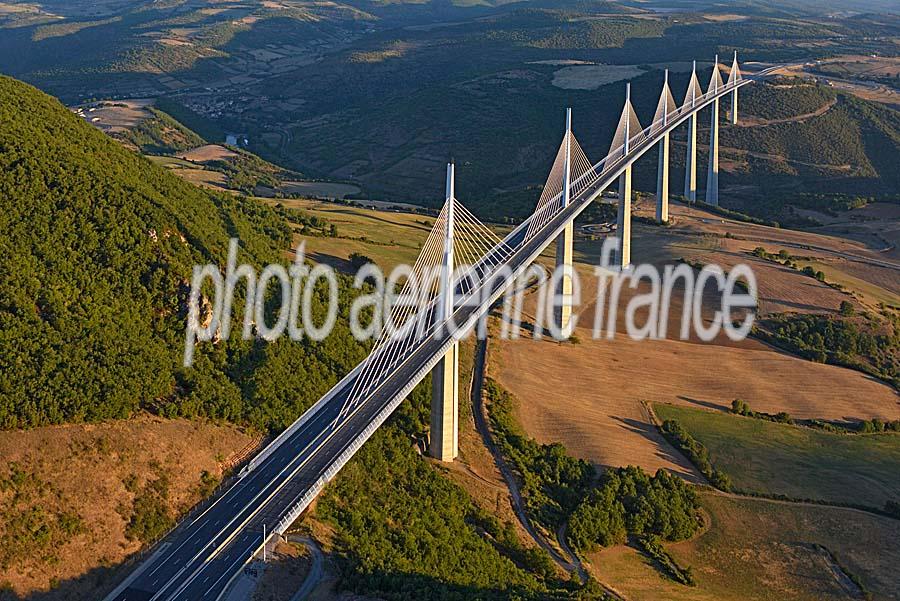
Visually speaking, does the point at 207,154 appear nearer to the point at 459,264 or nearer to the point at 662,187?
the point at 662,187

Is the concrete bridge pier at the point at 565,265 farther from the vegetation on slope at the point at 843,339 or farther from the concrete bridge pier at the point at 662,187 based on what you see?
the concrete bridge pier at the point at 662,187

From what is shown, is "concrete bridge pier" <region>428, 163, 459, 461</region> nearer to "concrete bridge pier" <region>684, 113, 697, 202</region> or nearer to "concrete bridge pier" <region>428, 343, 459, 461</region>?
"concrete bridge pier" <region>428, 343, 459, 461</region>

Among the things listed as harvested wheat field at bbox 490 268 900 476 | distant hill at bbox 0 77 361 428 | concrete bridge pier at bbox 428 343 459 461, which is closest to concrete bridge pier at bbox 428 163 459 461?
concrete bridge pier at bbox 428 343 459 461

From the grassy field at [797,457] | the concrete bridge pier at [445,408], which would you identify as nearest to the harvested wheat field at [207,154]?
the grassy field at [797,457]

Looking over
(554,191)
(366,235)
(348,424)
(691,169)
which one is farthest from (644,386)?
Answer: (691,169)

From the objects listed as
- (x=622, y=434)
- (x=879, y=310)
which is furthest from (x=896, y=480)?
(x=879, y=310)
